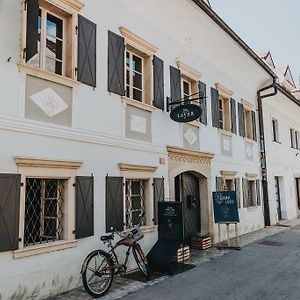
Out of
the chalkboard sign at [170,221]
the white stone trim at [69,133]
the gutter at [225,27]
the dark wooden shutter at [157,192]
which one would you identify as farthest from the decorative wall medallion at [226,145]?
the chalkboard sign at [170,221]

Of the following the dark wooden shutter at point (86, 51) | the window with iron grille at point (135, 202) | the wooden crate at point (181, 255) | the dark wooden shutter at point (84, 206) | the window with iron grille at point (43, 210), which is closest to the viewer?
the window with iron grille at point (43, 210)

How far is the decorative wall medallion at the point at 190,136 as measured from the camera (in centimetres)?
989

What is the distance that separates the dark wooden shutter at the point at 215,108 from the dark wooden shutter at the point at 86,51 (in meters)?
5.68

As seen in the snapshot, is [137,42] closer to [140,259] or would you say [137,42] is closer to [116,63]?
[116,63]

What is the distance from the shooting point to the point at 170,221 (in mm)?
7582

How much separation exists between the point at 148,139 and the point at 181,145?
163 cm

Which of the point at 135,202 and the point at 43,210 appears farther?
the point at 135,202

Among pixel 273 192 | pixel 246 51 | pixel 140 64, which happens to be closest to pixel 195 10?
pixel 140 64

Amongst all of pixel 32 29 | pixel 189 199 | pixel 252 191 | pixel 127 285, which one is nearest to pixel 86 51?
pixel 32 29

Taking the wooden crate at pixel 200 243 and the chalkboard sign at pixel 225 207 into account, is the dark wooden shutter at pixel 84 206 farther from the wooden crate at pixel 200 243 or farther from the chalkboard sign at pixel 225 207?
the chalkboard sign at pixel 225 207

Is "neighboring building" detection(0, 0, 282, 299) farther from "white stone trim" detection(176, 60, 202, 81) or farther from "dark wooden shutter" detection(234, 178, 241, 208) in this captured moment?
"dark wooden shutter" detection(234, 178, 241, 208)

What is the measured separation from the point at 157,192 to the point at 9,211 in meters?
4.00

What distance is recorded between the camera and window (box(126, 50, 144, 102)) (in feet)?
26.9

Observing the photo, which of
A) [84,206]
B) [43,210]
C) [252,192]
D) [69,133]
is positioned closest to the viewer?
[43,210]
